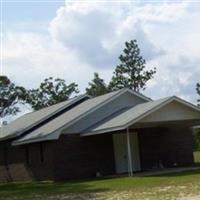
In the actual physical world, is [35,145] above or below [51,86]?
below

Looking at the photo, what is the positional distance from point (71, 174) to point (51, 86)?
38949 millimetres

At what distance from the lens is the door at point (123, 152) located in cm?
3228

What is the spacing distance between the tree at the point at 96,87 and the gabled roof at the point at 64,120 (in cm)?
3300

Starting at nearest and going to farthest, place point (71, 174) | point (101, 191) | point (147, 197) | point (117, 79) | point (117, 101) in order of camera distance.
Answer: point (147, 197) < point (101, 191) < point (71, 174) < point (117, 101) < point (117, 79)

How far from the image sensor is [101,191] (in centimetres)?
2089

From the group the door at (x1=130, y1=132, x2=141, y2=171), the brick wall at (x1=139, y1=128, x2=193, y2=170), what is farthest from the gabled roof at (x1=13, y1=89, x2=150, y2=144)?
the door at (x1=130, y1=132, x2=141, y2=171)

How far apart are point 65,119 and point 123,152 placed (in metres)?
3.72

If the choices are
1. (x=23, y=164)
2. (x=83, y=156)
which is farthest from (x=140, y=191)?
(x=23, y=164)

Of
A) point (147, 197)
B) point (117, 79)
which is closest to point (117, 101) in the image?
point (147, 197)

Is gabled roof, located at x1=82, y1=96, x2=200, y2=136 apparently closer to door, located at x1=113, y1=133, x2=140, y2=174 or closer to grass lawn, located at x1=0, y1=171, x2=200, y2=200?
door, located at x1=113, y1=133, x2=140, y2=174

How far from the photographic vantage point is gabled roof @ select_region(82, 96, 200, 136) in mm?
27672

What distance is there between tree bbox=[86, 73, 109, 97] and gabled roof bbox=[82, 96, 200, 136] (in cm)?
3687

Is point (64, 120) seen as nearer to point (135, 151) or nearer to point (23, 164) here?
point (135, 151)

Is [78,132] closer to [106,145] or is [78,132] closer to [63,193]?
[106,145]
